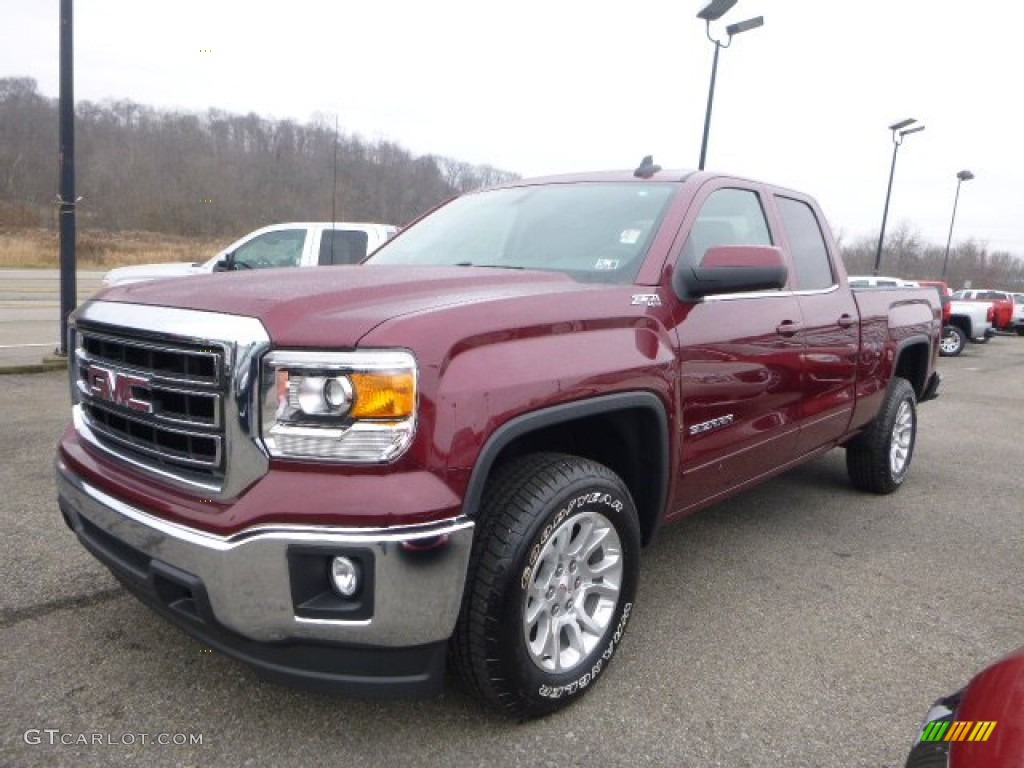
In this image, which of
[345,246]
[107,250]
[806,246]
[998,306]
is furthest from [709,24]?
[107,250]

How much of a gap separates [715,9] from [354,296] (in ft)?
32.2

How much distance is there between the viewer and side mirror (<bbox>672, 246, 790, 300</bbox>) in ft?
9.03

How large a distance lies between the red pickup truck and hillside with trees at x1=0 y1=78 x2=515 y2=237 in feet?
6.84

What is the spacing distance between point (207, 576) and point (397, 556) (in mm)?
509

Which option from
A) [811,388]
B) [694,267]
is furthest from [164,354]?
[811,388]

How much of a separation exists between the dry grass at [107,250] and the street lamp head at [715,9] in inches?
1059

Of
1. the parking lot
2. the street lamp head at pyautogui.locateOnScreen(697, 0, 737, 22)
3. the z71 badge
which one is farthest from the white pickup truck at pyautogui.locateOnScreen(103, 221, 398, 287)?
the z71 badge

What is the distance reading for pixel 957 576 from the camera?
371 cm

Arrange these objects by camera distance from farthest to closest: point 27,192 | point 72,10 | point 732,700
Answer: point 27,192 → point 72,10 → point 732,700

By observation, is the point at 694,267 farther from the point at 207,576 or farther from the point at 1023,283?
the point at 1023,283

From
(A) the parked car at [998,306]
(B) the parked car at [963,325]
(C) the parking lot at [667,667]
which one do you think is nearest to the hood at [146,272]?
(C) the parking lot at [667,667]

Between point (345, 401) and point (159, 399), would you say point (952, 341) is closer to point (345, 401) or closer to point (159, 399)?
point (345, 401)

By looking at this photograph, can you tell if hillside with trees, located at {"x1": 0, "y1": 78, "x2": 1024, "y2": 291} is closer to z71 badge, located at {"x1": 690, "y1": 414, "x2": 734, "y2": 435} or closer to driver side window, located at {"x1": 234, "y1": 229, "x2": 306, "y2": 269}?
driver side window, located at {"x1": 234, "y1": 229, "x2": 306, "y2": 269}

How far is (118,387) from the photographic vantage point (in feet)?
7.44
